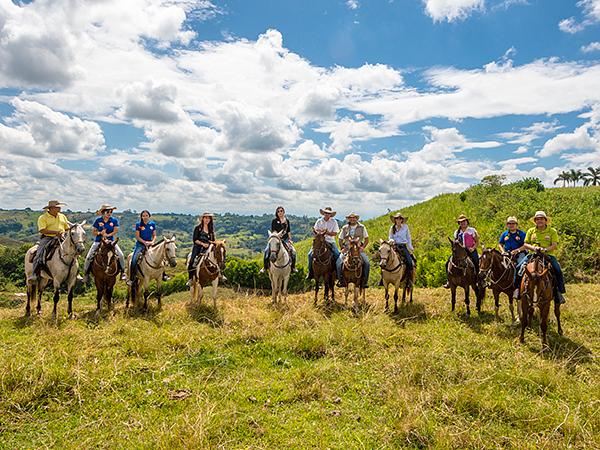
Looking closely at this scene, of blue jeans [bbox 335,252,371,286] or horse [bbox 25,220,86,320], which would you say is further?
blue jeans [bbox 335,252,371,286]

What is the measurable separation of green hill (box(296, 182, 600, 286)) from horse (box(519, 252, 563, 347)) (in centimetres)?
1009

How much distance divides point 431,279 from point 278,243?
10.8 meters

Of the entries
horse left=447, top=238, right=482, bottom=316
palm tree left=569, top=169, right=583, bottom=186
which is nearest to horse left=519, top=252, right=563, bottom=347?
horse left=447, top=238, right=482, bottom=316

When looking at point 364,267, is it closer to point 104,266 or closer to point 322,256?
point 322,256

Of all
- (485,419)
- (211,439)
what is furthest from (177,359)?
(485,419)

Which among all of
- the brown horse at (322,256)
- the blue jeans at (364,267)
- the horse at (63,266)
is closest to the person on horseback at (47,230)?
the horse at (63,266)

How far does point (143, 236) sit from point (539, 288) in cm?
1150

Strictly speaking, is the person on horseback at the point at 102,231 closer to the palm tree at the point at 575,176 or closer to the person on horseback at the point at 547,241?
the person on horseback at the point at 547,241

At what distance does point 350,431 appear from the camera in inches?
216

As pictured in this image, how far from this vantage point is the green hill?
20.0 meters

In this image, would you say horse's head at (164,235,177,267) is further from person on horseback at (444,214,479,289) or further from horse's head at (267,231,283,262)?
person on horseback at (444,214,479,289)

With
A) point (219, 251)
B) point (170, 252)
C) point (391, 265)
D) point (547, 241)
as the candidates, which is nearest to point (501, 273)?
point (547, 241)

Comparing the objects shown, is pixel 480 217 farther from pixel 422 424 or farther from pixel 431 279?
pixel 422 424

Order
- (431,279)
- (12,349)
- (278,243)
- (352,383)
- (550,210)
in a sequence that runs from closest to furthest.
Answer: (352,383) < (12,349) < (278,243) < (431,279) < (550,210)
